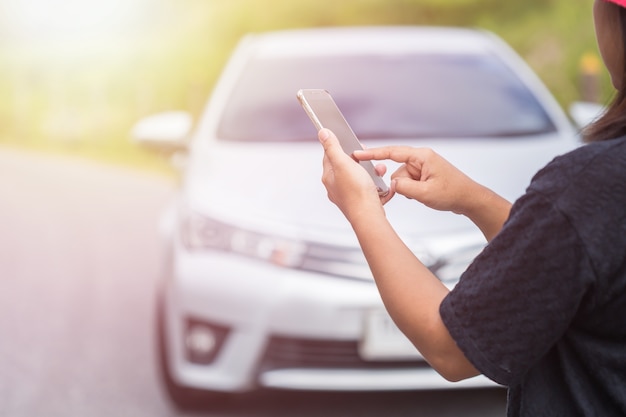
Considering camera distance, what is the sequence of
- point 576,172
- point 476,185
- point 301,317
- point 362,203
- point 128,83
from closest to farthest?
point 576,172 < point 362,203 < point 476,185 < point 301,317 < point 128,83

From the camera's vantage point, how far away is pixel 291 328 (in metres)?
3.87

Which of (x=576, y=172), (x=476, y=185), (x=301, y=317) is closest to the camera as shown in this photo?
(x=576, y=172)

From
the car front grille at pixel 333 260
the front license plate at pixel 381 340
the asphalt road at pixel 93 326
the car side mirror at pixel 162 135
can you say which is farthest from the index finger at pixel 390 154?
the car side mirror at pixel 162 135

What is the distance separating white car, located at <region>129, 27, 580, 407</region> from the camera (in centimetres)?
388

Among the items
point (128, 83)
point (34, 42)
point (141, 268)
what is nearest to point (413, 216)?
point (141, 268)

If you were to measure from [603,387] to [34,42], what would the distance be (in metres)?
28.8

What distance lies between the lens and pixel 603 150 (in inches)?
55.1

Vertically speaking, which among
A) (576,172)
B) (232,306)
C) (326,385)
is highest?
(576,172)

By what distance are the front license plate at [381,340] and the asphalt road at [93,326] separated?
50cm

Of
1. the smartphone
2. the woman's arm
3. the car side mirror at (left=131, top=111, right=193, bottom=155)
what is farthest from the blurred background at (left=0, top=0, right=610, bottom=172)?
the woman's arm

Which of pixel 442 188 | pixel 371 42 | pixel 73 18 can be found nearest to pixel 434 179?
pixel 442 188

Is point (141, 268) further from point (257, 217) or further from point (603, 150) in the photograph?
point (603, 150)

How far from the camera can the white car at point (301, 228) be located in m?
3.88

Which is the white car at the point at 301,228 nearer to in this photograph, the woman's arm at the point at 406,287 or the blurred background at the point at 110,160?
the blurred background at the point at 110,160
